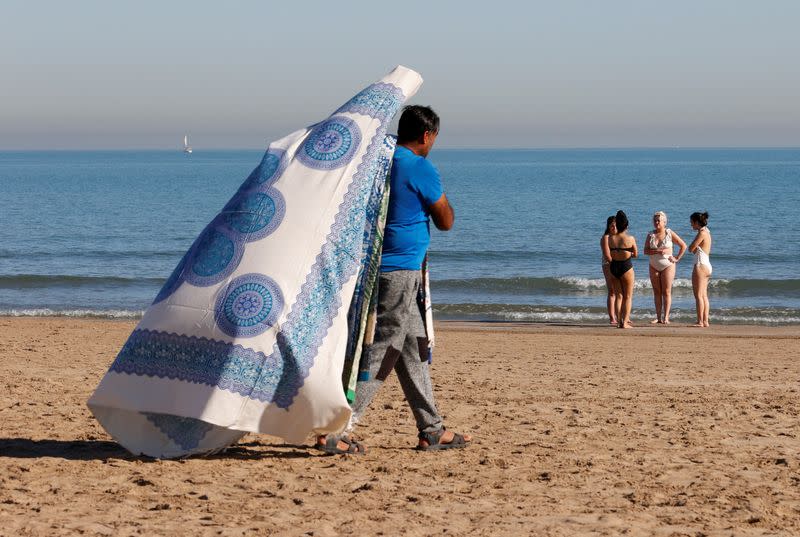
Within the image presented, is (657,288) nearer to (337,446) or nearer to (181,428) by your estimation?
(337,446)

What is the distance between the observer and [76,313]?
1844 centimetres

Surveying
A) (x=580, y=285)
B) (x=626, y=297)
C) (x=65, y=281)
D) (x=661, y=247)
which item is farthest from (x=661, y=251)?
(x=65, y=281)

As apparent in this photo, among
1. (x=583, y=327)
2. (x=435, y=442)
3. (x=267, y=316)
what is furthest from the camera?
(x=583, y=327)

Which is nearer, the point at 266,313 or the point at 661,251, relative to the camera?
the point at 266,313

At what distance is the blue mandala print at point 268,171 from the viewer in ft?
17.7

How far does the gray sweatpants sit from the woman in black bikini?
8397 millimetres

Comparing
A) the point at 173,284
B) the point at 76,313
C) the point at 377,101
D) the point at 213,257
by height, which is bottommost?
the point at 76,313

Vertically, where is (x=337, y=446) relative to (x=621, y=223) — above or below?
below

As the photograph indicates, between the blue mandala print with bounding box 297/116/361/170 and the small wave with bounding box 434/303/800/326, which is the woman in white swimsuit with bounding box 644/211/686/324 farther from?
the blue mandala print with bounding box 297/116/361/170

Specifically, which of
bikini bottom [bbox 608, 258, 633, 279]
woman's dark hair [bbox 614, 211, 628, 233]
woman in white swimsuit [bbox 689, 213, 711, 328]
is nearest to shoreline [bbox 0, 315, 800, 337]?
woman in white swimsuit [bbox 689, 213, 711, 328]

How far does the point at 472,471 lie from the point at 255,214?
1.72m

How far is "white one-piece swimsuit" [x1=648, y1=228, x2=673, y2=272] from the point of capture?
1413 cm

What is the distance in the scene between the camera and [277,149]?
5500mm

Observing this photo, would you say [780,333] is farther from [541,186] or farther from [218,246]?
[541,186]
